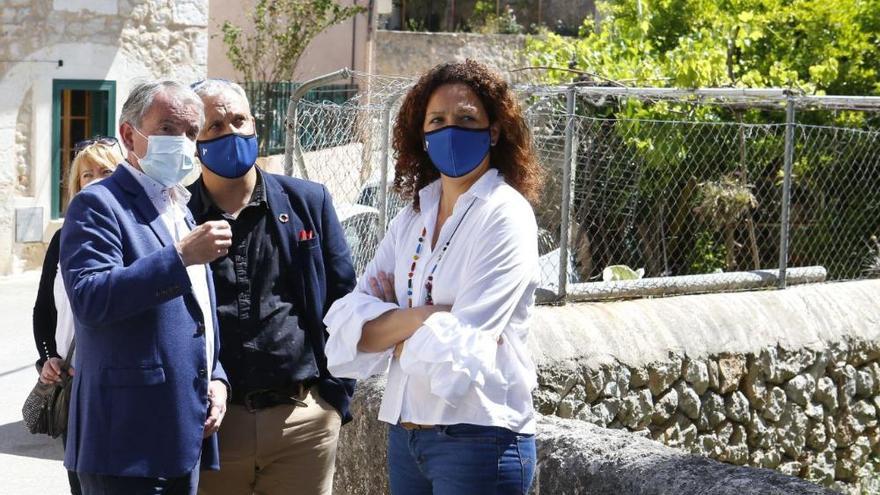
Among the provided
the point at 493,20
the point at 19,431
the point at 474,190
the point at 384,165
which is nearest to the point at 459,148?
the point at 474,190

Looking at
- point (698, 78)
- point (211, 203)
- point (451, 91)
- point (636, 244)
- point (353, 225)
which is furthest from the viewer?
point (698, 78)

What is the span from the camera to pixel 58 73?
13172mm

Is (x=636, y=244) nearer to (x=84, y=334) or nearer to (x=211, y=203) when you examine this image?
(x=211, y=203)

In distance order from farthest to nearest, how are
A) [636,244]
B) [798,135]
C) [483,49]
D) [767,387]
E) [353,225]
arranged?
1. [483,49]
2. [798,135]
3. [636,244]
4. [353,225]
5. [767,387]

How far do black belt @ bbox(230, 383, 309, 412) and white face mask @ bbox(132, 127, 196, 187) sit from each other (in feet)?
2.16

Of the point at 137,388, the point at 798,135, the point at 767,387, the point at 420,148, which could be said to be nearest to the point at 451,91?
the point at 420,148

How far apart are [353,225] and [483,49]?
15.2m

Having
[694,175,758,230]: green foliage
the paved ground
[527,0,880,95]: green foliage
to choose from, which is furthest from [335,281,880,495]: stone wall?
[527,0,880,95]: green foliage

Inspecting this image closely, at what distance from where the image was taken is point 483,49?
22031mm

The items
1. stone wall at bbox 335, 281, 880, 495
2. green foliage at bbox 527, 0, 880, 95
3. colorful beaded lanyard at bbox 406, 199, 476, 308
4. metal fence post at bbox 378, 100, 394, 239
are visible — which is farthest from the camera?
green foliage at bbox 527, 0, 880, 95

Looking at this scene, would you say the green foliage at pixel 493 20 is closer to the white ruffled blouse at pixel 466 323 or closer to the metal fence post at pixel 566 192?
the metal fence post at pixel 566 192

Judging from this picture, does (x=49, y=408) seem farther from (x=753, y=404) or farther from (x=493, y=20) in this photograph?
(x=493, y=20)

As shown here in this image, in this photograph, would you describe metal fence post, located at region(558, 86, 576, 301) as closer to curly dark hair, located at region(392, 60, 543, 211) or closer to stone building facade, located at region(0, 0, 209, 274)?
curly dark hair, located at region(392, 60, 543, 211)

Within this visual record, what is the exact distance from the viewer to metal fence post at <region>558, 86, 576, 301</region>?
5922 millimetres
